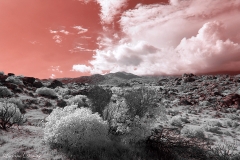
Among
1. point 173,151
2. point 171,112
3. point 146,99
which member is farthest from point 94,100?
point 171,112

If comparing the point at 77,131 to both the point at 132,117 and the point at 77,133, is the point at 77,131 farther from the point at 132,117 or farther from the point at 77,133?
the point at 132,117

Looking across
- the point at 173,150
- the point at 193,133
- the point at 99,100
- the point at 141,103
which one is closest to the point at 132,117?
the point at 141,103

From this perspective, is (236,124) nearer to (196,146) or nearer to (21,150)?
(196,146)

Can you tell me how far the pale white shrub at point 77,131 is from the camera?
32.6 ft

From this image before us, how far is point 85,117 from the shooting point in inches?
408

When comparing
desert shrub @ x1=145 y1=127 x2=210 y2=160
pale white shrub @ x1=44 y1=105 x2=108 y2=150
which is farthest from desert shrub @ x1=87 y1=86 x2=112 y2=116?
desert shrub @ x1=145 y1=127 x2=210 y2=160

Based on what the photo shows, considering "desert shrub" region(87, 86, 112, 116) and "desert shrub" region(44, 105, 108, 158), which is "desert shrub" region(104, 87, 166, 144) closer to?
"desert shrub" region(87, 86, 112, 116)

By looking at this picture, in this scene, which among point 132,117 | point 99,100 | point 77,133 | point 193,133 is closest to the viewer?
point 77,133

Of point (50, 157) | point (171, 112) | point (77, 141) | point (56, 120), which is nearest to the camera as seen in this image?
point (50, 157)

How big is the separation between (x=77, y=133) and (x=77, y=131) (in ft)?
0.31

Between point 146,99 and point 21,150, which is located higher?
point 146,99

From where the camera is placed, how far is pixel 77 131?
33.4ft

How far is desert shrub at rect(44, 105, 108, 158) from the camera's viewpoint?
9922 millimetres

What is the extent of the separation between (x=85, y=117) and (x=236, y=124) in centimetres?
1637
